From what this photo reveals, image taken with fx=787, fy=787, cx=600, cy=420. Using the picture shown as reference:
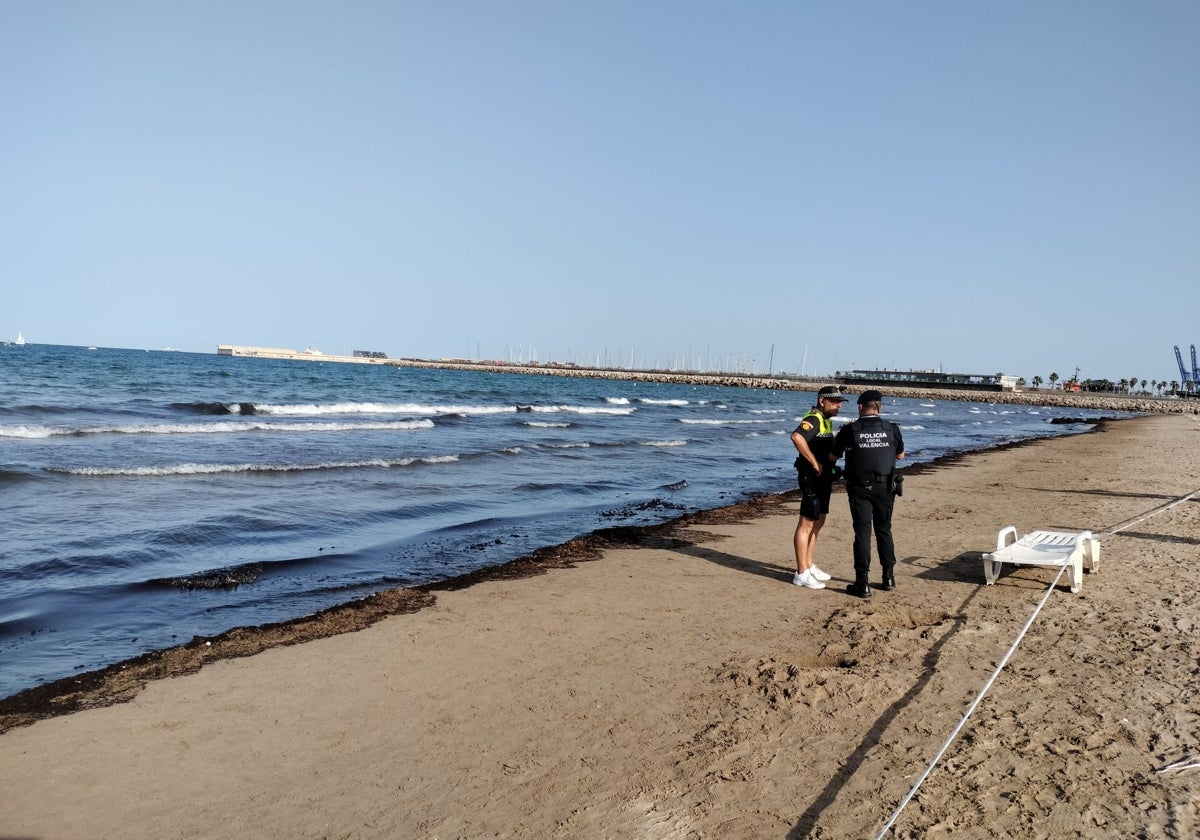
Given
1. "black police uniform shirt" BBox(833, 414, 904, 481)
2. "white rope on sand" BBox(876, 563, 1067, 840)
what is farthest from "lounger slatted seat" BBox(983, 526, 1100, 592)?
"white rope on sand" BBox(876, 563, 1067, 840)

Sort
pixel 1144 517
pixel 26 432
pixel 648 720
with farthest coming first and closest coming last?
1. pixel 26 432
2. pixel 1144 517
3. pixel 648 720

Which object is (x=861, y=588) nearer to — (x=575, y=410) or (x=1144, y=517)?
(x=1144, y=517)

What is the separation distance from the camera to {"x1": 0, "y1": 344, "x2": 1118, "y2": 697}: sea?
7195 millimetres

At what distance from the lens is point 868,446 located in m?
7.34

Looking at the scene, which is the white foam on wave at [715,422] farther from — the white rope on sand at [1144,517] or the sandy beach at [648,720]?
the sandy beach at [648,720]

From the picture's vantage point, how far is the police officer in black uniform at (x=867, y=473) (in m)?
7.32

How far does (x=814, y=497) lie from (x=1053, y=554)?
2.22 meters

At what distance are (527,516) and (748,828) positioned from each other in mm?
9535

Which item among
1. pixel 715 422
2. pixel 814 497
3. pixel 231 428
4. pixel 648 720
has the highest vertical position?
pixel 814 497

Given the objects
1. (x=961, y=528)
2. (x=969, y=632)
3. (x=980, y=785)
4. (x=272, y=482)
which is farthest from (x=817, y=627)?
(x=272, y=482)

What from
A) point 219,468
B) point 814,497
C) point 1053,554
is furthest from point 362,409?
point 1053,554

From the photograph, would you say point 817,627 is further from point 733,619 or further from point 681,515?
point 681,515

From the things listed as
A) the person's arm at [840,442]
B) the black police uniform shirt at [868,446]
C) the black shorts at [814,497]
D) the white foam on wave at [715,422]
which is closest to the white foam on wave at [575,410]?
the white foam on wave at [715,422]

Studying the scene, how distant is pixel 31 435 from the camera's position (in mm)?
19531
